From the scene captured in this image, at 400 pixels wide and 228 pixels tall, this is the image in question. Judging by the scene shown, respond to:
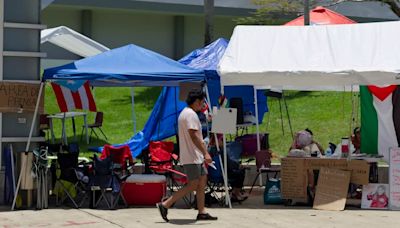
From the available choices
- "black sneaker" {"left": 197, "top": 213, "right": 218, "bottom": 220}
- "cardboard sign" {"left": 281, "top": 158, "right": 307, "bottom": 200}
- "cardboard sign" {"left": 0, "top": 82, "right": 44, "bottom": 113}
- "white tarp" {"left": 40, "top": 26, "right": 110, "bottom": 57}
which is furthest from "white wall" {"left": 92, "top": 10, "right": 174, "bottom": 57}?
"black sneaker" {"left": 197, "top": 213, "right": 218, "bottom": 220}

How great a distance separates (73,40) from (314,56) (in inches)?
489

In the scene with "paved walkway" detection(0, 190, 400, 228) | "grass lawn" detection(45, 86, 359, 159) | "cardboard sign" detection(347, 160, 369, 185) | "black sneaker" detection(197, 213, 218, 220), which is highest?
"grass lawn" detection(45, 86, 359, 159)

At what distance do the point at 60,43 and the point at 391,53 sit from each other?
545 inches

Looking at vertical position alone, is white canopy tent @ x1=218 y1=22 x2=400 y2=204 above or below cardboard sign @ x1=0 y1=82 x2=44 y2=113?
above

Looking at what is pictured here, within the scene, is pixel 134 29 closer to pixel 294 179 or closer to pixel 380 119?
pixel 380 119

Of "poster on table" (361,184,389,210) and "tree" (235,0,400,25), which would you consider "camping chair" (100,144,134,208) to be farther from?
"tree" (235,0,400,25)

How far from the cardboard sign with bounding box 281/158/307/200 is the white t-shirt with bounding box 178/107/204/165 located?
7.70ft

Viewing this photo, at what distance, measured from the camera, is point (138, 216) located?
442 inches

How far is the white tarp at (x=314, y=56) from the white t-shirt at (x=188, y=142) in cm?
180

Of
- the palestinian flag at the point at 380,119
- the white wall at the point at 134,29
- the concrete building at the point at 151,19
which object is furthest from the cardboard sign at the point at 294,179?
the white wall at the point at 134,29

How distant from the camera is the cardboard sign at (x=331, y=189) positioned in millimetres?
12023

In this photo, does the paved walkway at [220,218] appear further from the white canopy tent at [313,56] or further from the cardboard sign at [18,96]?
the white canopy tent at [313,56]

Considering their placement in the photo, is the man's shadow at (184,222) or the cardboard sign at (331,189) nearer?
the man's shadow at (184,222)

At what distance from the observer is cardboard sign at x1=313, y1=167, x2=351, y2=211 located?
12023mm
